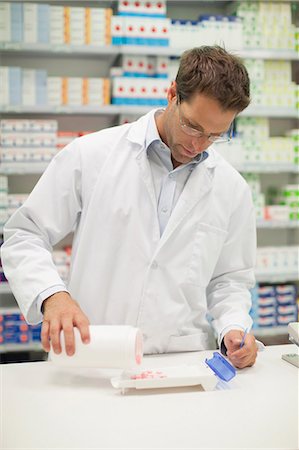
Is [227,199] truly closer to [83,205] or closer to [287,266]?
[83,205]

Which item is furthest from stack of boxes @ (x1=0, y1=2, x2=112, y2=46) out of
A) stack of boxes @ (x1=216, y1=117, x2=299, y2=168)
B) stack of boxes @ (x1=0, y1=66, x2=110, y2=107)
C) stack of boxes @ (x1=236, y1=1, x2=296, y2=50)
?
stack of boxes @ (x1=216, y1=117, x2=299, y2=168)

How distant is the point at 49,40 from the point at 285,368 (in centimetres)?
319

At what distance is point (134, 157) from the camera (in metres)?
1.75

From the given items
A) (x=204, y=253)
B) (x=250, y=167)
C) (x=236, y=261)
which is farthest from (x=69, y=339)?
(x=250, y=167)

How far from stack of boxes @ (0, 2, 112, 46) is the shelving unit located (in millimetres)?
70

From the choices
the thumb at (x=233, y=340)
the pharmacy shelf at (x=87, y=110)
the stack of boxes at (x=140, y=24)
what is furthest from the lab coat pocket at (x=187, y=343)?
the stack of boxes at (x=140, y=24)

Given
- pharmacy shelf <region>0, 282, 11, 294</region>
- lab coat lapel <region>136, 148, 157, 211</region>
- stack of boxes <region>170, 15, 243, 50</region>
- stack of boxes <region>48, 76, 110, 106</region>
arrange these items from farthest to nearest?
stack of boxes <region>170, 15, 243, 50</region>
stack of boxes <region>48, 76, 110, 106</region>
pharmacy shelf <region>0, 282, 11, 294</region>
lab coat lapel <region>136, 148, 157, 211</region>

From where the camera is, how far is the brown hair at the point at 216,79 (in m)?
1.49

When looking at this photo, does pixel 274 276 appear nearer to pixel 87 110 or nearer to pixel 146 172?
pixel 87 110

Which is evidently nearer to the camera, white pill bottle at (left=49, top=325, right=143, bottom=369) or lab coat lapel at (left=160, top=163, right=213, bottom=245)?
white pill bottle at (left=49, top=325, right=143, bottom=369)

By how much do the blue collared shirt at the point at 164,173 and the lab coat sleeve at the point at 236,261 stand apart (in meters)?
0.19

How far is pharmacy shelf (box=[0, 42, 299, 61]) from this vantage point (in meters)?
3.95

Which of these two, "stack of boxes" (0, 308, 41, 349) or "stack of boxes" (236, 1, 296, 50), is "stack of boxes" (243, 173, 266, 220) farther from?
"stack of boxes" (0, 308, 41, 349)

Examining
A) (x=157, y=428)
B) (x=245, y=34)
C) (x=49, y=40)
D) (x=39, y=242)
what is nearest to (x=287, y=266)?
(x=245, y=34)
